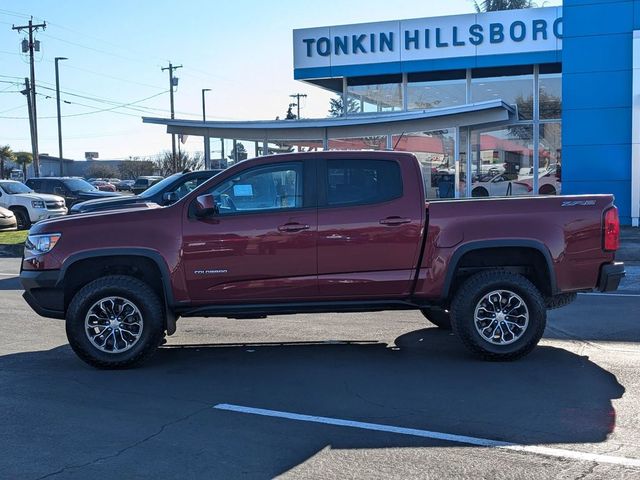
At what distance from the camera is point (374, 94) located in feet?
88.4

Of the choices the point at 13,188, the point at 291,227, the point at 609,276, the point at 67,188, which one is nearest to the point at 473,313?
the point at 609,276

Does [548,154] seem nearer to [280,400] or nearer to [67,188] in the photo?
[67,188]

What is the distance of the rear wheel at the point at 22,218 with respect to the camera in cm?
2273

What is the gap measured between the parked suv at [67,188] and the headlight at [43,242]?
17733 millimetres

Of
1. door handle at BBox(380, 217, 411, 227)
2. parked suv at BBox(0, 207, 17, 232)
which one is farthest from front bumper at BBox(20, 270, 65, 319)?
parked suv at BBox(0, 207, 17, 232)

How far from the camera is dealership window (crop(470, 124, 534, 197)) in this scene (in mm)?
24516

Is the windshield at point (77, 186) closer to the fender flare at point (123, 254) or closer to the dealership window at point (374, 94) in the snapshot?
the dealership window at point (374, 94)

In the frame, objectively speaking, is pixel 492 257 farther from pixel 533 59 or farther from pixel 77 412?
pixel 533 59

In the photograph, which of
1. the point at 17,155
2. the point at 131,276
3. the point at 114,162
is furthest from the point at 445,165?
the point at 114,162

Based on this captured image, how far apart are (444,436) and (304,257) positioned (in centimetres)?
245

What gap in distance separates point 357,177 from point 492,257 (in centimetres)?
157

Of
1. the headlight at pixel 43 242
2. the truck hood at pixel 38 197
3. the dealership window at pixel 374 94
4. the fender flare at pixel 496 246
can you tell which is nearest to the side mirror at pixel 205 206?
the headlight at pixel 43 242

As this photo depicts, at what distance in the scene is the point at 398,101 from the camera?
86.9 ft

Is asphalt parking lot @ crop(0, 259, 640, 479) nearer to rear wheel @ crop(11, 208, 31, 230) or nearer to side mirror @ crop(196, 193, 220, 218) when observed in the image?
side mirror @ crop(196, 193, 220, 218)
